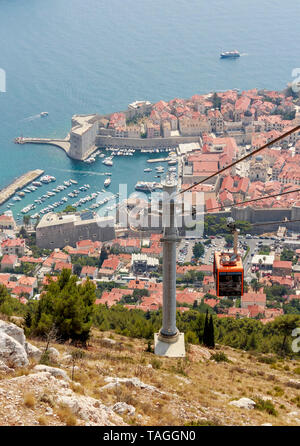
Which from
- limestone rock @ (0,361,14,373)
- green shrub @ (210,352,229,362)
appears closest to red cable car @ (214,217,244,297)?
limestone rock @ (0,361,14,373)

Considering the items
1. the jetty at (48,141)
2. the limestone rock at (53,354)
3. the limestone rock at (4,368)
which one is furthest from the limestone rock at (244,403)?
the jetty at (48,141)

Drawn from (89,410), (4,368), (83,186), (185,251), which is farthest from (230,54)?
(89,410)

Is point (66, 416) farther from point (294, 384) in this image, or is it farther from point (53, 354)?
point (294, 384)

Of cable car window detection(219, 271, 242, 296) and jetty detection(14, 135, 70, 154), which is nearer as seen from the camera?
cable car window detection(219, 271, 242, 296)

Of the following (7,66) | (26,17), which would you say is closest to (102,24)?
(26,17)

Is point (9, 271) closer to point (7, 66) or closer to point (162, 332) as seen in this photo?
point (162, 332)

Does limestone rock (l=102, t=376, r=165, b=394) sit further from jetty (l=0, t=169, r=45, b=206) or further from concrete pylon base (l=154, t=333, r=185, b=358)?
jetty (l=0, t=169, r=45, b=206)

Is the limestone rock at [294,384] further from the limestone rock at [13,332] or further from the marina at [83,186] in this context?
the marina at [83,186]
